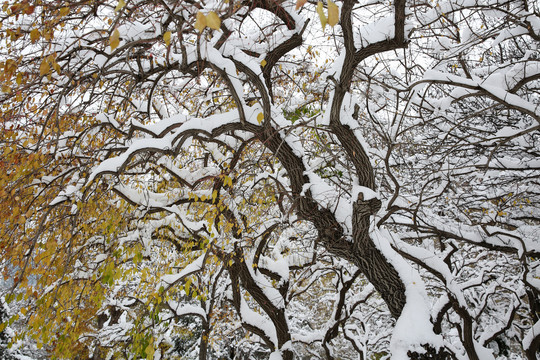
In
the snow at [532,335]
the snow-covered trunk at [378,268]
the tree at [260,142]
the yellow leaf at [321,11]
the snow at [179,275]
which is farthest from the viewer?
the snow at [532,335]

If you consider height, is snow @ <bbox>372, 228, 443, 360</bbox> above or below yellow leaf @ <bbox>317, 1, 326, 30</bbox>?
above

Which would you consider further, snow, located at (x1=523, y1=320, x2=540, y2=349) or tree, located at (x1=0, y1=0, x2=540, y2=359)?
snow, located at (x1=523, y1=320, x2=540, y2=349)

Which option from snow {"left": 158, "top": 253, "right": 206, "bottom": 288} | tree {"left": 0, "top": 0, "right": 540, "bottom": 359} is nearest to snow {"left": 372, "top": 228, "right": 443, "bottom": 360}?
tree {"left": 0, "top": 0, "right": 540, "bottom": 359}

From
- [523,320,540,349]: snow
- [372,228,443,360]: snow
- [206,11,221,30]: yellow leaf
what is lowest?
[206,11,221,30]: yellow leaf

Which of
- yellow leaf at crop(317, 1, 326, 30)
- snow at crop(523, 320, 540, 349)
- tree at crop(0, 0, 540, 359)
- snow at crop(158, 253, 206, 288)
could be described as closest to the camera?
yellow leaf at crop(317, 1, 326, 30)

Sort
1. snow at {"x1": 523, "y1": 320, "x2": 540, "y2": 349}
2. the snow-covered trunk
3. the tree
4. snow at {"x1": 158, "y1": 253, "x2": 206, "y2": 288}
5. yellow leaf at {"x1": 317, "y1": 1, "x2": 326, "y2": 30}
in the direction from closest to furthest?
1. yellow leaf at {"x1": 317, "y1": 1, "x2": 326, "y2": 30}
2. the tree
3. the snow-covered trunk
4. snow at {"x1": 158, "y1": 253, "x2": 206, "y2": 288}
5. snow at {"x1": 523, "y1": 320, "x2": 540, "y2": 349}

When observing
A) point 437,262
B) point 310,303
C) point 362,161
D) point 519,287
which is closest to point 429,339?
point 437,262

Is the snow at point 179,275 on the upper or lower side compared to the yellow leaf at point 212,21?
upper

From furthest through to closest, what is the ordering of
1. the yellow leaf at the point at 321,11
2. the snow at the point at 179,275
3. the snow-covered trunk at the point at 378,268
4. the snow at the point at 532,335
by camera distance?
the snow at the point at 532,335 → the snow at the point at 179,275 → the snow-covered trunk at the point at 378,268 → the yellow leaf at the point at 321,11

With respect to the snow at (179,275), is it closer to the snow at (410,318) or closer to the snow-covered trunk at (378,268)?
the snow-covered trunk at (378,268)

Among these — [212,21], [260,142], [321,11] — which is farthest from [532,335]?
[212,21]

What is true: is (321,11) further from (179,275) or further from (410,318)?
(179,275)

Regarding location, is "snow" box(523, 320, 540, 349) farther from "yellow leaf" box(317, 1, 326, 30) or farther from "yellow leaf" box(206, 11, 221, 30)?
"yellow leaf" box(206, 11, 221, 30)

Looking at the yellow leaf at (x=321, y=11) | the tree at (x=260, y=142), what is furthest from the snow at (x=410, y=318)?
the yellow leaf at (x=321, y=11)
